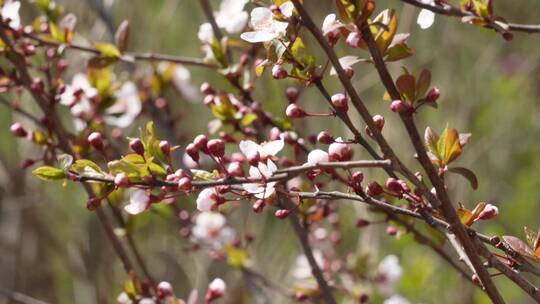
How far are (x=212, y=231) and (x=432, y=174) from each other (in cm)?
139

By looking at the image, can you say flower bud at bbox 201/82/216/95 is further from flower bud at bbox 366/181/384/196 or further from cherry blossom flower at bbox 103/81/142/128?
flower bud at bbox 366/181/384/196

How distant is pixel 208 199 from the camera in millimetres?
1030

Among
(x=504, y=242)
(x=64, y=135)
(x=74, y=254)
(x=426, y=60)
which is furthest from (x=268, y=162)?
(x=74, y=254)

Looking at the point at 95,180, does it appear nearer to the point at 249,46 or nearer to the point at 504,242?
the point at 504,242

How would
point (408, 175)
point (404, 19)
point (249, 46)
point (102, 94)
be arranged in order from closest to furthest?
point (408, 175) → point (102, 94) → point (249, 46) → point (404, 19)

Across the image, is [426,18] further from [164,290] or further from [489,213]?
[164,290]

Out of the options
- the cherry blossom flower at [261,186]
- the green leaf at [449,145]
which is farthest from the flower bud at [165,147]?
the green leaf at [449,145]

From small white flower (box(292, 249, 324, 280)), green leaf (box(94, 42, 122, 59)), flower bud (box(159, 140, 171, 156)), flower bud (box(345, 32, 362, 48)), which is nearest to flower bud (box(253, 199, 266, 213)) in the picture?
flower bud (box(159, 140, 171, 156))

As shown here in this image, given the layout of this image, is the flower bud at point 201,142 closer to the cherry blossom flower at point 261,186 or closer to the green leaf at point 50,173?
the cherry blossom flower at point 261,186

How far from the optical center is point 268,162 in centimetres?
101

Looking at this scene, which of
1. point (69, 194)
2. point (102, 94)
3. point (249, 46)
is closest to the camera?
point (102, 94)

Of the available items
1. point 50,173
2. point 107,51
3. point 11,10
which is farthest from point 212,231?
point 50,173

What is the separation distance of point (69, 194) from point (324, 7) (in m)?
1.61

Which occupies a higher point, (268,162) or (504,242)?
(268,162)
